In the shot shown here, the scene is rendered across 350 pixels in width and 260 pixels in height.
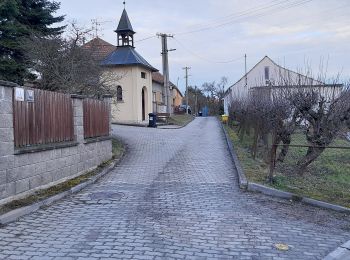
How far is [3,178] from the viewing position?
7.71m

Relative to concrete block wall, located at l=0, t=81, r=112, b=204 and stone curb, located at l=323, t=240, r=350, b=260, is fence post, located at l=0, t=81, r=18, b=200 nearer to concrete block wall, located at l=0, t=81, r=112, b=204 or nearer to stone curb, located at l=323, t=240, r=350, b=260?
concrete block wall, located at l=0, t=81, r=112, b=204

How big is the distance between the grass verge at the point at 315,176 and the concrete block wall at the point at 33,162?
4.63m

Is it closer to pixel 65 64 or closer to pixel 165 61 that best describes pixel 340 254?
pixel 65 64

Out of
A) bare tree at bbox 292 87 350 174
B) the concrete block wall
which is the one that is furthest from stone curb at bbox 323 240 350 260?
bare tree at bbox 292 87 350 174

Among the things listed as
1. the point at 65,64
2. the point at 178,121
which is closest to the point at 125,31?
the point at 178,121

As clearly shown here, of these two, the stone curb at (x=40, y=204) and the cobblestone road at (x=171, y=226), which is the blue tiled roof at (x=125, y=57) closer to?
the stone curb at (x=40, y=204)

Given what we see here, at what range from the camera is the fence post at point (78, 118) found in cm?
1145

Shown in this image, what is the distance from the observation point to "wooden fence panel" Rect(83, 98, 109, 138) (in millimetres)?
12539

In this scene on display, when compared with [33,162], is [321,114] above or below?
above

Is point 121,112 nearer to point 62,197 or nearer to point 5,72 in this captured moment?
point 5,72

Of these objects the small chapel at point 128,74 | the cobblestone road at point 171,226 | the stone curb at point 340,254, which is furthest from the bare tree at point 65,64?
the small chapel at point 128,74

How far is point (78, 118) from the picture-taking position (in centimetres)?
1171

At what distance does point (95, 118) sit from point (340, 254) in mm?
9333

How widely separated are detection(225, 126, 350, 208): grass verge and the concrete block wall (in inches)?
182
